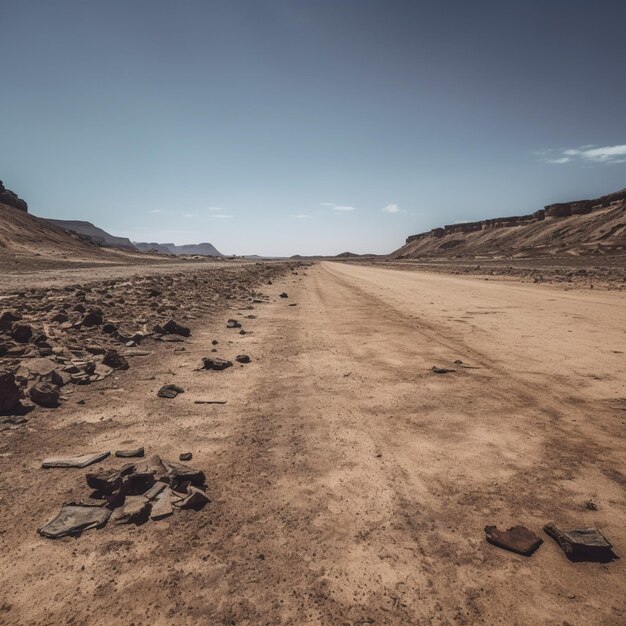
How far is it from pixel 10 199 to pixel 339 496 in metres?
79.2

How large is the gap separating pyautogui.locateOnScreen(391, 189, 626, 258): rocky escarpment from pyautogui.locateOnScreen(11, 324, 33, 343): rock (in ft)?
218

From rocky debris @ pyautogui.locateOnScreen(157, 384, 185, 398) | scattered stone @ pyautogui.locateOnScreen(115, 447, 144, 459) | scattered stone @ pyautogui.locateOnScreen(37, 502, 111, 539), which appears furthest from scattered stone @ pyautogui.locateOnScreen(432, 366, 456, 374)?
scattered stone @ pyautogui.locateOnScreen(37, 502, 111, 539)

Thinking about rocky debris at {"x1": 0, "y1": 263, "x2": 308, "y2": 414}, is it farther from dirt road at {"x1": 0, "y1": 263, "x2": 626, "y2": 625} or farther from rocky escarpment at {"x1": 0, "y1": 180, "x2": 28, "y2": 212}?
rocky escarpment at {"x1": 0, "y1": 180, "x2": 28, "y2": 212}

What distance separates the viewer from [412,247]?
19438cm

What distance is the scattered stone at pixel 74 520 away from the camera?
245 cm

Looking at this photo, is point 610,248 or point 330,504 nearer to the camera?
point 330,504

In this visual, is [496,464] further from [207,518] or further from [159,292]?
[159,292]

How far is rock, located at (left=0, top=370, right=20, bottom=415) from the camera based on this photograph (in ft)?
13.6

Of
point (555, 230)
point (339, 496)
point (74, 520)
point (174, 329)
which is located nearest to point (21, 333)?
point (174, 329)

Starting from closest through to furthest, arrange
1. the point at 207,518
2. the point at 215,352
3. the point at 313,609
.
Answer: the point at 313,609 < the point at 207,518 < the point at 215,352

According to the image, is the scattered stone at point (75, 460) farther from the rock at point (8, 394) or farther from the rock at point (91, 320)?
the rock at point (91, 320)

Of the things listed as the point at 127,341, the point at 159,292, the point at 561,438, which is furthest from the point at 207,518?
the point at 159,292

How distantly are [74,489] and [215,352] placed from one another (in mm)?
4198

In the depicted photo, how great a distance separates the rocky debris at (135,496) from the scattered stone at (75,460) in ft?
0.96
